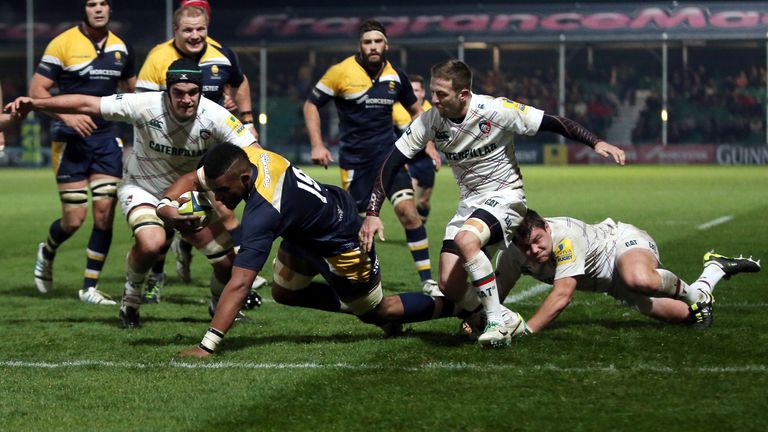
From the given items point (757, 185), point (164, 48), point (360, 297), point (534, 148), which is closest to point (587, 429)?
point (360, 297)

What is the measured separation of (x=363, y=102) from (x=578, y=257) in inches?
181

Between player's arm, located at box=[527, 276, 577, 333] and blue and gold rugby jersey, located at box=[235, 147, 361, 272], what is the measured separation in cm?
130

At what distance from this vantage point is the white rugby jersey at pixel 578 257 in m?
8.27

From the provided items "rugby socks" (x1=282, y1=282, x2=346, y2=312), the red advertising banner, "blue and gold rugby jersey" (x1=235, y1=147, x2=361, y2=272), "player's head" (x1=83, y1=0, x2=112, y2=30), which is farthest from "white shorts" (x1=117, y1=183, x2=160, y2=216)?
the red advertising banner

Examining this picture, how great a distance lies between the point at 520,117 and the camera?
8.40 meters

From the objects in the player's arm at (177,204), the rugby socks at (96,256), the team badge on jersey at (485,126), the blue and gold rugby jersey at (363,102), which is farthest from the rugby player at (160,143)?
the blue and gold rugby jersey at (363,102)

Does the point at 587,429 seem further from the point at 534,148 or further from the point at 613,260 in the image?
the point at 534,148

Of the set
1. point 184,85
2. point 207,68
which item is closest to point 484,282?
point 184,85

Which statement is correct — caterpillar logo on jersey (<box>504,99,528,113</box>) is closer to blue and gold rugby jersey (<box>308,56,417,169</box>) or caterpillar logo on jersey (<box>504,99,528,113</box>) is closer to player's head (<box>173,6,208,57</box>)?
player's head (<box>173,6,208,57</box>)

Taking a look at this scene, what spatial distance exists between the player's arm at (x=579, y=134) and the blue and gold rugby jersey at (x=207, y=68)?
3.30 meters

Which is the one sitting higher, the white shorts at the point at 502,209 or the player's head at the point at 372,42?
the player's head at the point at 372,42

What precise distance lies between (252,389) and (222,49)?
4801mm

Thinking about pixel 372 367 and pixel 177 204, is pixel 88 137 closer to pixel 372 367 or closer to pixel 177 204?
pixel 177 204

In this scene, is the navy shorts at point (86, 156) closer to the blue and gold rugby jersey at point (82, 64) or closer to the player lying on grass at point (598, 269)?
the blue and gold rugby jersey at point (82, 64)
